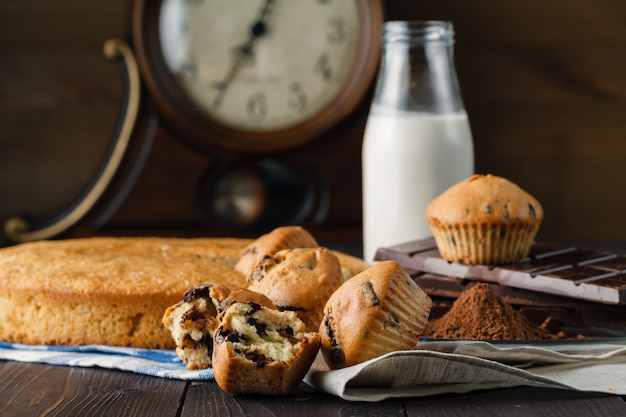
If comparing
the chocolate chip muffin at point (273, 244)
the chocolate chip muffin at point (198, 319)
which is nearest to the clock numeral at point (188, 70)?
the chocolate chip muffin at point (273, 244)

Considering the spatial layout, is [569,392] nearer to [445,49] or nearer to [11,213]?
[445,49]

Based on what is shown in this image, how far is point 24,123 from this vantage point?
244 centimetres

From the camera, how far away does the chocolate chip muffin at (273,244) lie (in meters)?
1.41

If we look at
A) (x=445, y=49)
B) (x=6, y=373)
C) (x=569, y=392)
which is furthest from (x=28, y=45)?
(x=569, y=392)

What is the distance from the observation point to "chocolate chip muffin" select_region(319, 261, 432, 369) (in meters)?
1.10

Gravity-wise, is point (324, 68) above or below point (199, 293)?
above

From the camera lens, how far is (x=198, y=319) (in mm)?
1177

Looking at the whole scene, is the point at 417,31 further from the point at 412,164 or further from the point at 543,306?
the point at 543,306

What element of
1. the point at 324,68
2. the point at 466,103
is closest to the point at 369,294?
the point at 324,68

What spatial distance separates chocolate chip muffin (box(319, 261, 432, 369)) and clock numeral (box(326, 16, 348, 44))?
1.17 meters

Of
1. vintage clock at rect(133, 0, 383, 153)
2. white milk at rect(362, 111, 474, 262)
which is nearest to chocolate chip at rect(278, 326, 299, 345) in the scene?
white milk at rect(362, 111, 474, 262)

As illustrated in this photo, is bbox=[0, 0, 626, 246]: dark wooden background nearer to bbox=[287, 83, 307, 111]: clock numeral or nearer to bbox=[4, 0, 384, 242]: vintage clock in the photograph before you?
bbox=[4, 0, 384, 242]: vintage clock

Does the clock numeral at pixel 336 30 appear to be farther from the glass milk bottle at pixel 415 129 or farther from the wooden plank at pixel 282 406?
the wooden plank at pixel 282 406

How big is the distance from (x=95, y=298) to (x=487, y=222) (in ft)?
1.88
